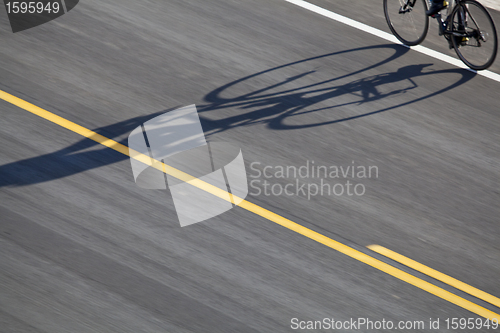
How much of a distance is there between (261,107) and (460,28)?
3.43m

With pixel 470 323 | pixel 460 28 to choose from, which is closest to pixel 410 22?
pixel 460 28

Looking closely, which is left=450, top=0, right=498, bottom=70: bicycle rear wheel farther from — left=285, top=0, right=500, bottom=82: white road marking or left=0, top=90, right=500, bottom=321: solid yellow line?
left=0, top=90, right=500, bottom=321: solid yellow line

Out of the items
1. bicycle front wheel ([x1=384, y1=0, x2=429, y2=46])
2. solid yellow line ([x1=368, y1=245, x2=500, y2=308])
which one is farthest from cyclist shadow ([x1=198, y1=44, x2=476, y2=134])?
solid yellow line ([x1=368, y1=245, x2=500, y2=308])

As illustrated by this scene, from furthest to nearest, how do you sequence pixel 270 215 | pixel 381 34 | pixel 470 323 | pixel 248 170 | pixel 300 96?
pixel 381 34 < pixel 300 96 < pixel 248 170 < pixel 270 215 < pixel 470 323

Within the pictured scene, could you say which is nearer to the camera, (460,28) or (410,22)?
(460,28)

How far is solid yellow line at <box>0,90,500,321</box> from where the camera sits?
5.00 metres

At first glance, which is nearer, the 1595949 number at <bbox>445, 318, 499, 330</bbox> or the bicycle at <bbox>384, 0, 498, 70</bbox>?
the 1595949 number at <bbox>445, 318, 499, 330</bbox>

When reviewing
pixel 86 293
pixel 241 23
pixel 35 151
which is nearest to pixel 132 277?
pixel 86 293

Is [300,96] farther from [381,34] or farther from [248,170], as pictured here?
[381,34]

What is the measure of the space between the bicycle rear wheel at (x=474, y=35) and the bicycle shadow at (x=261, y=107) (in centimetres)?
25

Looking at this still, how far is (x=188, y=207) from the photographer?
5.49m

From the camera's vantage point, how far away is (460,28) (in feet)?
25.0

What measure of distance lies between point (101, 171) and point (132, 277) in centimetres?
149

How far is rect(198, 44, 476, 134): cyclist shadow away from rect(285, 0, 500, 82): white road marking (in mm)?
244
